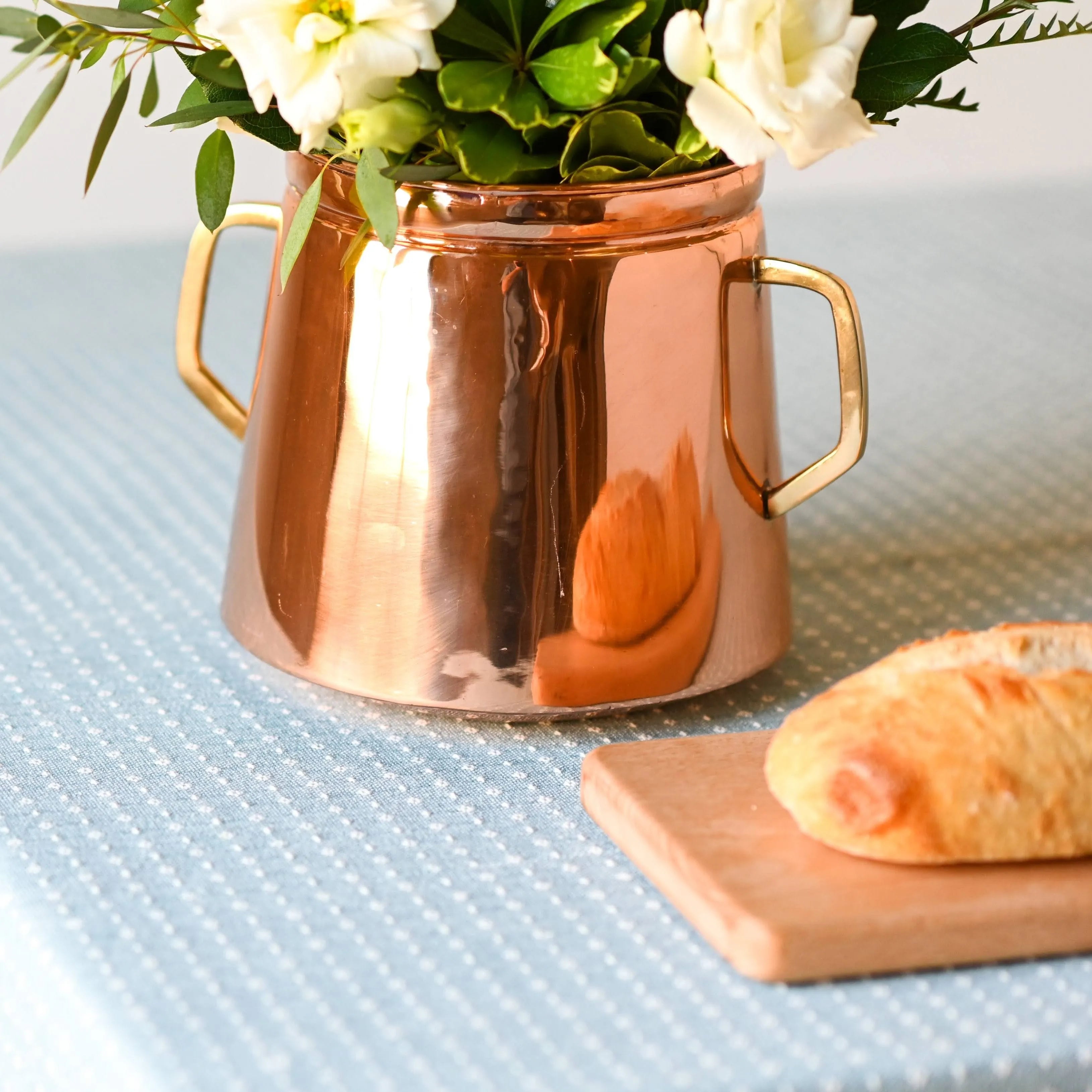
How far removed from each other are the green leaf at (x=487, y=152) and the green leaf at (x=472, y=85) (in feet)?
0.05

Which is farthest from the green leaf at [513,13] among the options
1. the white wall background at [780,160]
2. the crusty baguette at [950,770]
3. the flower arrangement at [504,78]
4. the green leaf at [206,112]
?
the white wall background at [780,160]

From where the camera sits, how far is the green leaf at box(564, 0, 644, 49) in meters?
0.53

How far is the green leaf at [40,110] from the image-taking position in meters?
0.54

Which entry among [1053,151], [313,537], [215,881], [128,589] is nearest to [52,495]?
[128,589]

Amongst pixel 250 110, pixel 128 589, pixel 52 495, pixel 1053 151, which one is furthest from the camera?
pixel 1053 151

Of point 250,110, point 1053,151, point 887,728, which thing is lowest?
point 1053,151

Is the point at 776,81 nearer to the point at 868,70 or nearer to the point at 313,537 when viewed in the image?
the point at 868,70

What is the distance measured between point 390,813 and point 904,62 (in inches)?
13.7

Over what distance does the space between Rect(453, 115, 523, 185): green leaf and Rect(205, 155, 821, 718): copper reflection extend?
18 mm

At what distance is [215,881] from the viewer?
22.1 inches

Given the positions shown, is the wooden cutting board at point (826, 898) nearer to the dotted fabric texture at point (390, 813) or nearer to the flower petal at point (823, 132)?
the dotted fabric texture at point (390, 813)

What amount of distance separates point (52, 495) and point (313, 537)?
339 mm

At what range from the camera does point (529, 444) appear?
62 cm

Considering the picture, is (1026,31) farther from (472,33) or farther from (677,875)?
(677,875)
